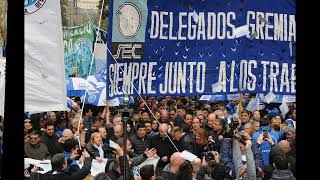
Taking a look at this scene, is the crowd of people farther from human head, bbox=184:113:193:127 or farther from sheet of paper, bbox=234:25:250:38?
sheet of paper, bbox=234:25:250:38

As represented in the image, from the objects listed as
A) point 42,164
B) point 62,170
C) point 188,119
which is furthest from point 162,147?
point 42,164

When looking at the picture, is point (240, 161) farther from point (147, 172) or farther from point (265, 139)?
point (147, 172)

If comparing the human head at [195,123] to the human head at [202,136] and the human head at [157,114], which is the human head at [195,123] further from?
the human head at [157,114]

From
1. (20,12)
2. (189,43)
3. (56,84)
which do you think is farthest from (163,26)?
(20,12)

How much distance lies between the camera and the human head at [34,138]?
6656 millimetres

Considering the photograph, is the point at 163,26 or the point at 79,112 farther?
the point at 79,112

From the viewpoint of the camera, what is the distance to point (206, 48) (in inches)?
201

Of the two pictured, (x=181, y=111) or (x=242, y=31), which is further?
(x=181, y=111)

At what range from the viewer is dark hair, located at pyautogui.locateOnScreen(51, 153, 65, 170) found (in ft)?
21.2

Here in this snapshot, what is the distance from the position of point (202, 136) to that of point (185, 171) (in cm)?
45

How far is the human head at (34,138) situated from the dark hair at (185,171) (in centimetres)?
158

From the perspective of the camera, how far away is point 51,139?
6.85 metres
